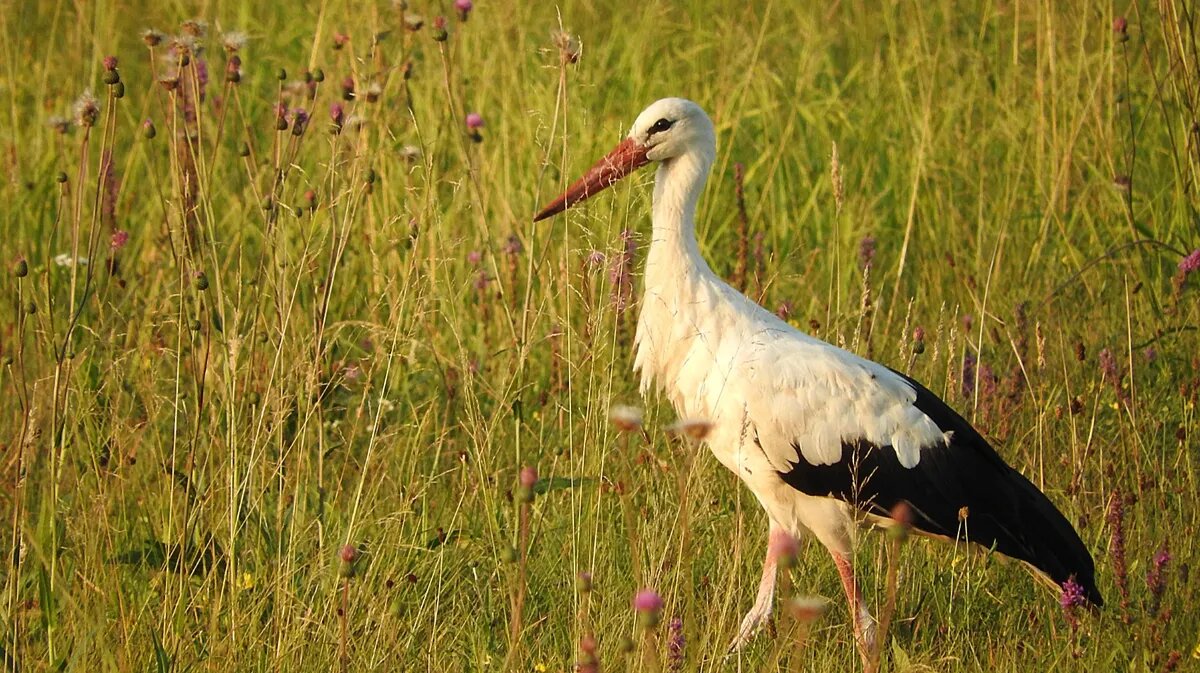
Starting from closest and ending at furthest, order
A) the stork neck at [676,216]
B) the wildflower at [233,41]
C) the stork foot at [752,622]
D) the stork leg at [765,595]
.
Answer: the wildflower at [233,41], the stork foot at [752,622], the stork leg at [765,595], the stork neck at [676,216]

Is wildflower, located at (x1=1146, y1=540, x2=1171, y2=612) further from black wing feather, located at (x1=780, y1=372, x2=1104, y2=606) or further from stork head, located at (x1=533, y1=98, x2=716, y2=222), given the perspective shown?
stork head, located at (x1=533, y1=98, x2=716, y2=222)

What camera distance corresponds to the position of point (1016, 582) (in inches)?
149

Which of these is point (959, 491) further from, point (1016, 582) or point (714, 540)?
point (714, 540)

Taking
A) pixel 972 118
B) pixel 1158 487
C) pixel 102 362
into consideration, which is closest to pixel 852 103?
pixel 972 118

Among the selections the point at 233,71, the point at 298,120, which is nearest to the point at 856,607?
the point at 298,120

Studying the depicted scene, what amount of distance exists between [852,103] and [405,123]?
67.1 inches

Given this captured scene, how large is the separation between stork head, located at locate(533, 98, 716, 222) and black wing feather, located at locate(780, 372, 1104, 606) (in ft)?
2.78

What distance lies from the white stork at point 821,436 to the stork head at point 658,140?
0.57ft

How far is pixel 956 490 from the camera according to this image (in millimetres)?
3609

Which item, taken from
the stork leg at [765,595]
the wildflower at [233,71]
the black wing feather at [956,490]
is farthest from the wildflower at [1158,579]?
the wildflower at [233,71]

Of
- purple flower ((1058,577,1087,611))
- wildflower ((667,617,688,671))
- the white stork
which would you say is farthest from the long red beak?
purple flower ((1058,577,1087,611))

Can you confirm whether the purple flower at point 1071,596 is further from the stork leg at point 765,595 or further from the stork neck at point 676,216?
the stork neck at point 676,216

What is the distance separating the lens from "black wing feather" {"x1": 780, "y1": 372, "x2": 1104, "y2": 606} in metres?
3.47

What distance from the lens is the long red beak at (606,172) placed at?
3.85 meters
